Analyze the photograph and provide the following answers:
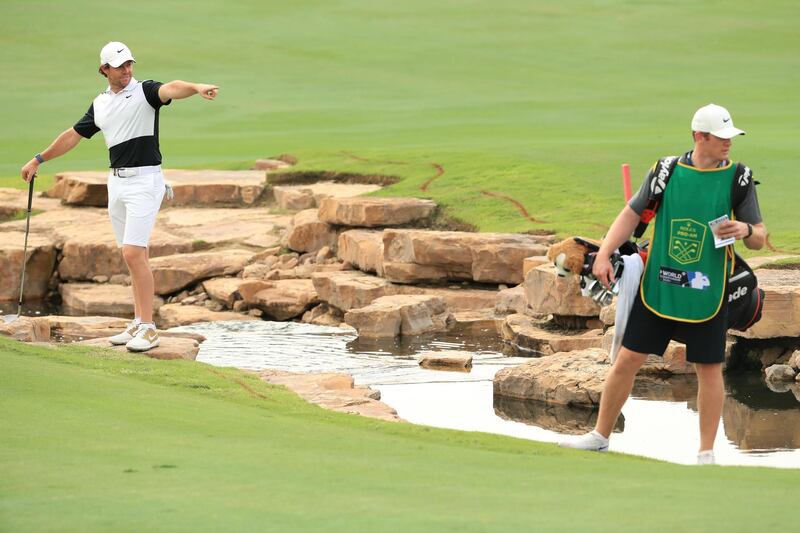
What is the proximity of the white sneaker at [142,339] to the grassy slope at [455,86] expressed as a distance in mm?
7327

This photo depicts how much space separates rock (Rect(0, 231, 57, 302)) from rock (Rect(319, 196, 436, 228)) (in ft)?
12.9

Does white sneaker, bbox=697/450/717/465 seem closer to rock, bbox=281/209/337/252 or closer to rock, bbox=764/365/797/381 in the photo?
rock, bbox=764/365/797/381

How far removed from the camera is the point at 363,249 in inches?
660

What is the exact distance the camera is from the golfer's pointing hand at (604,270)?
705 centimetres

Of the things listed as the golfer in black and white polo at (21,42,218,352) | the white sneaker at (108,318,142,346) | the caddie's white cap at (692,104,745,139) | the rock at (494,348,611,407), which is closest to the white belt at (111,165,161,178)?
the golfer in black and white polo at (21,42,218,352)

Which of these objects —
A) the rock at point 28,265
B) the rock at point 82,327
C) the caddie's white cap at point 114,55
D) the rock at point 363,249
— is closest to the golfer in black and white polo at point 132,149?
the caddie's white cap at point 114,55

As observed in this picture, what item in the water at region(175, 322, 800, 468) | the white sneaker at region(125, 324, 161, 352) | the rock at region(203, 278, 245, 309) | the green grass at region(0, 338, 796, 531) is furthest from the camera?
the rock at region(203, 278, 245, 309)

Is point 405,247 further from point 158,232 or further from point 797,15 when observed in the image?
point 797,15

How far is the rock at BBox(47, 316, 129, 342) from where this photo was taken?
13953 mm

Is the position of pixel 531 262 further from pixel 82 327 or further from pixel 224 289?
pixel 82 327

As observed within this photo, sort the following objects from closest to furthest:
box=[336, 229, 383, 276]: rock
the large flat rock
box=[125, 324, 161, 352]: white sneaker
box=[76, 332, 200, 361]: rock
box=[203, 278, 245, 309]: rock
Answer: box=[125, 324, 161, 352]: white sneaker
box=[76, 332, 200, 361]: rock
box=[336, 229, 383, 276]: rock
box=[203, 278, 245, 309]: rock
the large flat rock

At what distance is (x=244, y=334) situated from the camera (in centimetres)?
1471

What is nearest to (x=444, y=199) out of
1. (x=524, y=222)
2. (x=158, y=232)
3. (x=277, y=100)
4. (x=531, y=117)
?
(x=524, y=222)

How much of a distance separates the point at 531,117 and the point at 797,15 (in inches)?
799
